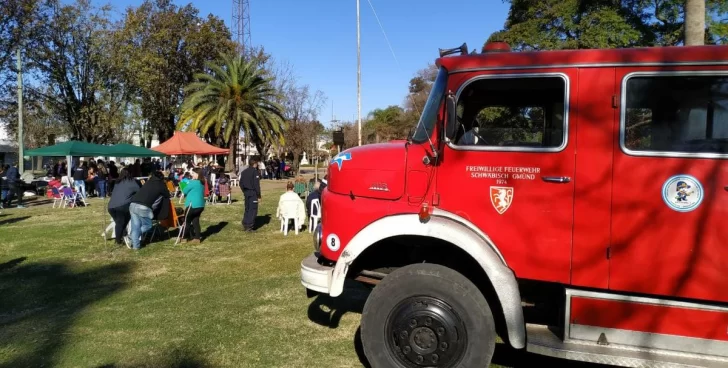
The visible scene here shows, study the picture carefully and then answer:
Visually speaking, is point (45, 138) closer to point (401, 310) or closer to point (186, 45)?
point (186, 45)

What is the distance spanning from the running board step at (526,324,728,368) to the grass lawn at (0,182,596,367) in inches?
43.9

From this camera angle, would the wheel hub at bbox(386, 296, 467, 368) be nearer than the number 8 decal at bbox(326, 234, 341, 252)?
Yes

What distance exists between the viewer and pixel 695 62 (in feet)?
10.8

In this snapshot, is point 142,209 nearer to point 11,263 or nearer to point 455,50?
point 11,263

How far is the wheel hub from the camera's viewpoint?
368 cm

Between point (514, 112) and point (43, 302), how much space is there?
21.0 ft

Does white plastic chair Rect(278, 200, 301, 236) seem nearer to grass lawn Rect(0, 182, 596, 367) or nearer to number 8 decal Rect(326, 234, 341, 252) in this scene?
grass lawn Rect(0, 182, 596, 367)

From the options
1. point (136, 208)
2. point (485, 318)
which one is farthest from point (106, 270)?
point (485, 318)

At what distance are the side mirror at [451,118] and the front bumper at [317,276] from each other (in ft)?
5.04

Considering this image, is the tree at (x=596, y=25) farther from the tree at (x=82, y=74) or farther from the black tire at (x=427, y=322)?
the tree at (x=82, y=74)

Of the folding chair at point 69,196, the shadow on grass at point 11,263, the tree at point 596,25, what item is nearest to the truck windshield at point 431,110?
the shadow on grass at point 11,263

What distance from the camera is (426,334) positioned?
12.3ft

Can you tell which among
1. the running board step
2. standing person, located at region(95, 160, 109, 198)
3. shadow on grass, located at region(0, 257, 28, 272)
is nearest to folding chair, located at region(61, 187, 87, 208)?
standing person, located at region(95, 160, 109, 198)

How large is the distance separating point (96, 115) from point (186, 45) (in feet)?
26.6
